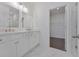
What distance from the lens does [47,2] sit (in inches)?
129

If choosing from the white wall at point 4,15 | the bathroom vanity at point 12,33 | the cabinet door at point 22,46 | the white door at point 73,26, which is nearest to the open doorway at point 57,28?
the bathroom vanity at point 12,33

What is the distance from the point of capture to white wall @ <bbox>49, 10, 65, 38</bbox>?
3.00 meters

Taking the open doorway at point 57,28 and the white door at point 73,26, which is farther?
the open doorway at point 57,28

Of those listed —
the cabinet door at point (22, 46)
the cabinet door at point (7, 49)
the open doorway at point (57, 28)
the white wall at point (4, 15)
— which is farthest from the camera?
the open doorway at point (57, 28)

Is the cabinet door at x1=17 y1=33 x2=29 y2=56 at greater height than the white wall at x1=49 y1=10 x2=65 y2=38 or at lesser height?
lesser

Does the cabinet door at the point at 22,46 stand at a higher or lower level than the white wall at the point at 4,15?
lower

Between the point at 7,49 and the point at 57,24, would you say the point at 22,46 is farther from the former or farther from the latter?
the point at 57,24

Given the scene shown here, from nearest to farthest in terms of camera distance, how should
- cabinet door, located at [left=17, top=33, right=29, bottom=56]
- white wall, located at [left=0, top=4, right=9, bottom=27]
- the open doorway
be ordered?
cabinet door, located at [left=17, top=33, right=29, bottom=56] < white wall, located at [left=0, top=4, right=9, bottom=27] < the open doorway

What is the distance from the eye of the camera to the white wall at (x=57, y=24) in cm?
300

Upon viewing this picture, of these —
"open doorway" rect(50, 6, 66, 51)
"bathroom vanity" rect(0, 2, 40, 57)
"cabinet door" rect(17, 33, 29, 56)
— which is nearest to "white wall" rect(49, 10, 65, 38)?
"open doorway" rect(50, 6, 66, 51)

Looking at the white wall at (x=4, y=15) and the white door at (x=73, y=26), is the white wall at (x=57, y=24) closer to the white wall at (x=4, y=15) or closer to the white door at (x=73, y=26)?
the white door at (x=73, y=26)

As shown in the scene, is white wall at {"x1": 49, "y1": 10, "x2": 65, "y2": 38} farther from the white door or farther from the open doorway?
the white door

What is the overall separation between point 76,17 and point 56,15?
1927 mm

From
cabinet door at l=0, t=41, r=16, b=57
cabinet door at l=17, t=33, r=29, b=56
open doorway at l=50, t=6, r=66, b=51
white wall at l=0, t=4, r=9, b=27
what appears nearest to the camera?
cabinet door at l=0, t=41, r=16, b=57
